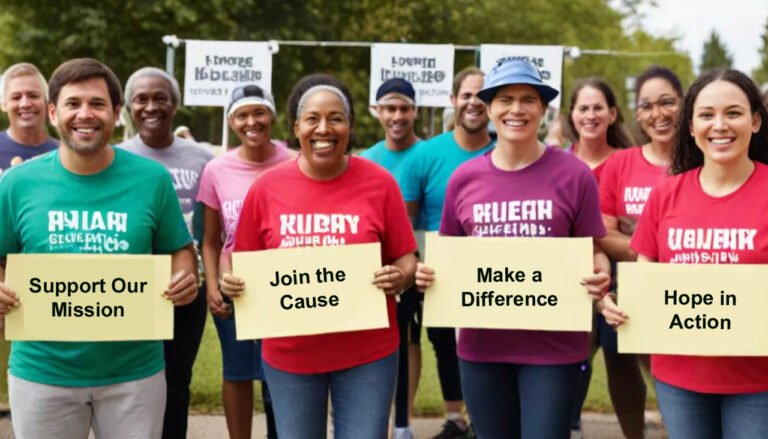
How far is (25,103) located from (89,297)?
2322mm

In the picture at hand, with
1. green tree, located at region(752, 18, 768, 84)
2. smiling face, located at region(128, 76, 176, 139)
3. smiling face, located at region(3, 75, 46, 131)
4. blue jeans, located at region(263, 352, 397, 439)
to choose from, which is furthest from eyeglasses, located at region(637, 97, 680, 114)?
green tree, located at region(752, 18, 768, 84)

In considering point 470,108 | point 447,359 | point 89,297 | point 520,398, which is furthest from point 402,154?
point 89,297

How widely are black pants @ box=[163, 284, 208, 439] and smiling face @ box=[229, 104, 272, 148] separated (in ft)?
2.94

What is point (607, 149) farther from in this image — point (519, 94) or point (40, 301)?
point (40, 301)

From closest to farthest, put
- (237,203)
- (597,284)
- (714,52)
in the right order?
(597,284), (237,203), (714,52)

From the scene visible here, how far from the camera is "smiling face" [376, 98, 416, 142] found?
659 centimetres

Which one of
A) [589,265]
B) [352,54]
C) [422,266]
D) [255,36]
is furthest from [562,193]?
[352,54]

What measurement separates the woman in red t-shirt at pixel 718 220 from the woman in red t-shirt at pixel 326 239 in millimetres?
1046

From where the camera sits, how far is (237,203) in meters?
5.16

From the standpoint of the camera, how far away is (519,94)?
13.9 ft

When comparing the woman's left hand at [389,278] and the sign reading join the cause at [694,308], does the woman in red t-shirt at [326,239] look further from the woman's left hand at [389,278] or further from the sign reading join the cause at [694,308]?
the sign reading join the cause at [694,308]

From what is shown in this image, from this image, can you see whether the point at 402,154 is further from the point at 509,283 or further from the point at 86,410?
the point at 86,410

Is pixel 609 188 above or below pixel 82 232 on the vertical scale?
above

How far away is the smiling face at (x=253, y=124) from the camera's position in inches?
210
